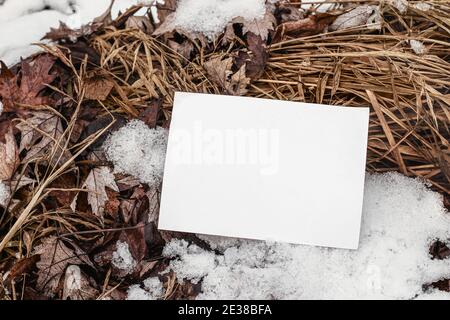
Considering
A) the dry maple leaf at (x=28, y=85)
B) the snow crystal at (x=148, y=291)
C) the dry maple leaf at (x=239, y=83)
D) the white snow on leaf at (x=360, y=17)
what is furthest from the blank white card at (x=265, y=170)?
the dry maple leaf at (x=28, y=85)

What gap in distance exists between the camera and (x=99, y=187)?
1092 millimetres

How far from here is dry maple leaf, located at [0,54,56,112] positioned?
1144 millimetres

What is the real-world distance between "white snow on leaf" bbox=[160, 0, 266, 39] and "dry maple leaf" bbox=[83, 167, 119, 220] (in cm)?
44

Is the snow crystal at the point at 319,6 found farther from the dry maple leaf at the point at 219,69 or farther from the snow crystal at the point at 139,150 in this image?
the snow crystal at the point at 139,150

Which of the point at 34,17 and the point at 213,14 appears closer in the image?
the point at 213,14

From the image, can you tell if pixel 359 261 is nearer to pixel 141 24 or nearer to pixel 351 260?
pixel 351 260

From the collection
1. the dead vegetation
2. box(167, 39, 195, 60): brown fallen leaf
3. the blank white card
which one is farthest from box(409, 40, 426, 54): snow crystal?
box(167, 39, 195, 60): brown fallen leaf

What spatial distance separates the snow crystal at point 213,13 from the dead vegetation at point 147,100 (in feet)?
0.08

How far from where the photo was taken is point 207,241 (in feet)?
3.68

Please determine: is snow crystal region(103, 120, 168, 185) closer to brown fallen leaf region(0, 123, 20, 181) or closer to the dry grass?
the dry grass

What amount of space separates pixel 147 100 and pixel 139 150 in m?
0.14

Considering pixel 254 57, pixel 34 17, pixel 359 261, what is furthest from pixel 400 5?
pixel 34 17

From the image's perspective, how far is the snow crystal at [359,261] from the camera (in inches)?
42.6
